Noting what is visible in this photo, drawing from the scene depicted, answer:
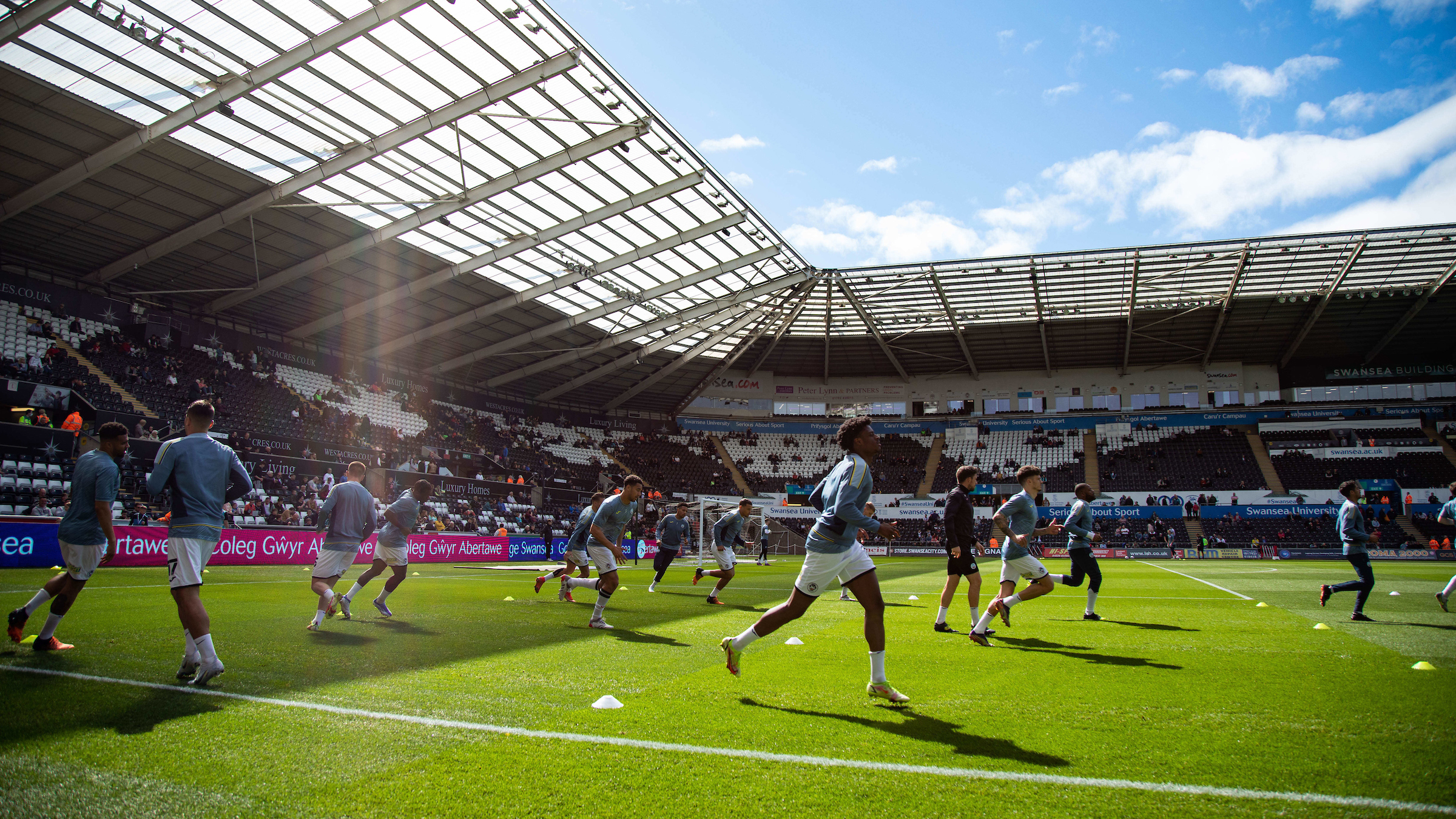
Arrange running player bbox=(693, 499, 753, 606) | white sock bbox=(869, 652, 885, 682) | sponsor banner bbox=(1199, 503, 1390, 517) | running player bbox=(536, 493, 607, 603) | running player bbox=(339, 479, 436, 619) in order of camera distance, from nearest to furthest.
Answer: white sock bbox=(869, 652, 885, 682) → running player bbox=(339, 479, 436, 619) → running player bbox=(536, 493, 607, 603) → running player bbox=(693, 499, 753, 606) → sponsor banner bbox=(1199, 503, 1390, 517)

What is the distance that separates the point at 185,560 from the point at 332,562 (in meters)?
3.65

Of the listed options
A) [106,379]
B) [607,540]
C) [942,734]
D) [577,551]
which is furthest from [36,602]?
[106,379]

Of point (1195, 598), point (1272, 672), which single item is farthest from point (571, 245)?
point (1272, 672)

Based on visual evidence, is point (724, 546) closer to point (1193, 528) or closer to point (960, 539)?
point (960, 539)

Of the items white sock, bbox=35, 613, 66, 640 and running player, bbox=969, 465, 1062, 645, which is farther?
running player, bbox=969, 465, 1062, 645

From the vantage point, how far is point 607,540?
395 inches

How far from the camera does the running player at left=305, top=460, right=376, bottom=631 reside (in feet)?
29.7

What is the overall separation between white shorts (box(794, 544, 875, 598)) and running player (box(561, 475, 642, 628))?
4.36 metres

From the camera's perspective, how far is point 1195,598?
13812 millimetres

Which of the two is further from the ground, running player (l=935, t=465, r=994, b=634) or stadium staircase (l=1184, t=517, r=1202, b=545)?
running player (l=935, t=465, r=994, b=634)

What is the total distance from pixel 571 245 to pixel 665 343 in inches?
459

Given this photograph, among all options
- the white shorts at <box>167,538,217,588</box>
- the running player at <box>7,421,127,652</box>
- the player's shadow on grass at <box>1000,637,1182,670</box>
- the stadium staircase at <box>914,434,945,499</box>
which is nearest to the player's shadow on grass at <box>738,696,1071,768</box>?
the player's shadow on grass at <box>1000,637,1182,670</box>

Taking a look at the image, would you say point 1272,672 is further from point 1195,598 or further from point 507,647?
point 1195,598

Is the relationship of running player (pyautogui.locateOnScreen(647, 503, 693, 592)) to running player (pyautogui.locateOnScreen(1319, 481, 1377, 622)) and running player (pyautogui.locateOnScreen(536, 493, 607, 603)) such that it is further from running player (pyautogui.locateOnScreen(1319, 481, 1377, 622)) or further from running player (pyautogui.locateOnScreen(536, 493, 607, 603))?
running player (pyautogui.locateOnScreen(1319, 481, 1377, 622))
